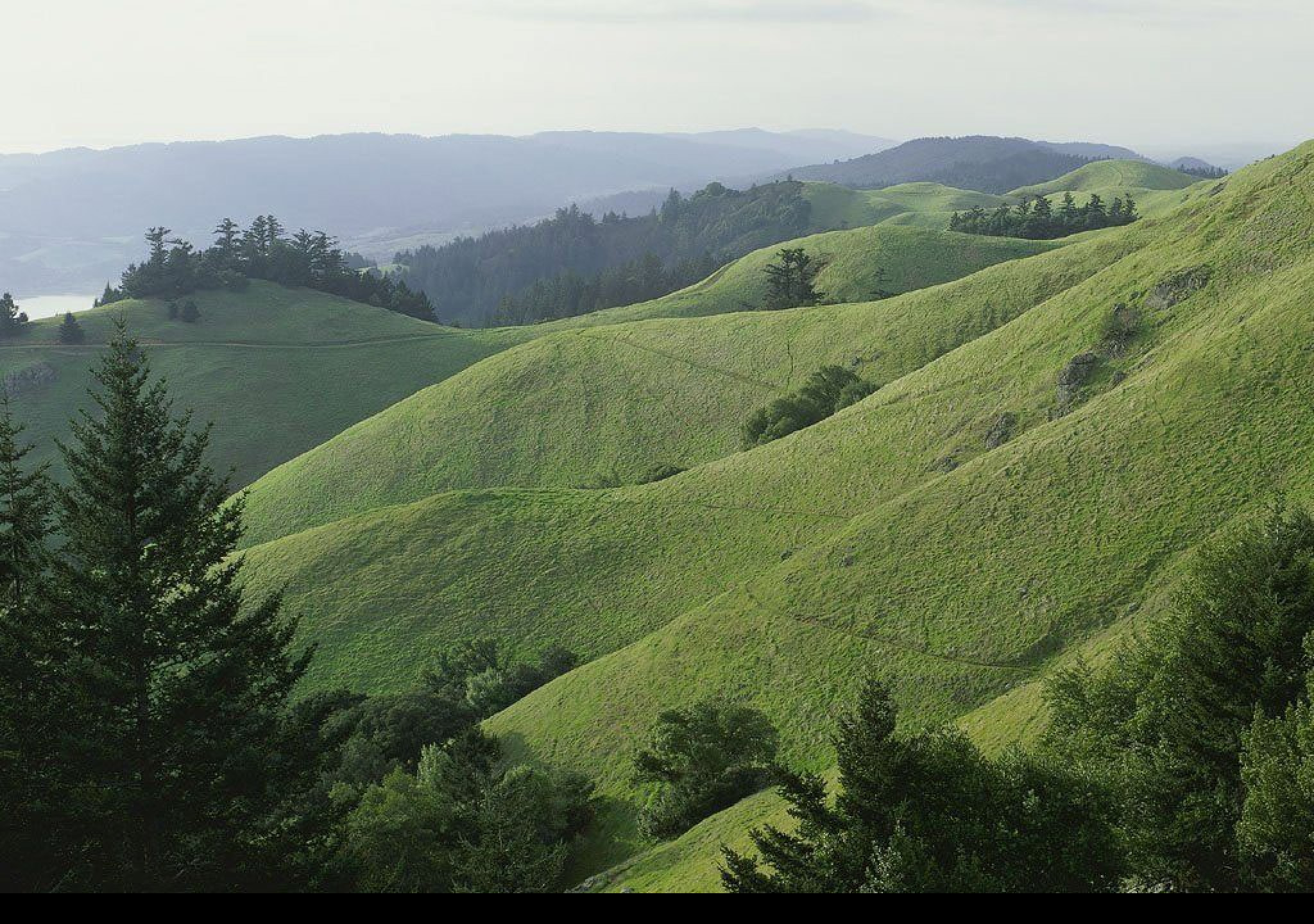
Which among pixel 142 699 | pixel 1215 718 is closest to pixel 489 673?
pixel 142 699

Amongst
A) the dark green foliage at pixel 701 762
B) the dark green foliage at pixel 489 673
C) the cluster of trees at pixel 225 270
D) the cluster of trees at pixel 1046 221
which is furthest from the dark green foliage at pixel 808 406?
the cluster of trees at pixel 225 270

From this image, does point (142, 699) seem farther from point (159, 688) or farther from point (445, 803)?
point (445, 803)

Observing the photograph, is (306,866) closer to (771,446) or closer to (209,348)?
(771,446)

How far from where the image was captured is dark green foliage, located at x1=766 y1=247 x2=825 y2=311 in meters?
138

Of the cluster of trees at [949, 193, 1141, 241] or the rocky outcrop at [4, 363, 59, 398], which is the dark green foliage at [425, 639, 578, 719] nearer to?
the rocky outcrop at [4, 363, 59, 398]

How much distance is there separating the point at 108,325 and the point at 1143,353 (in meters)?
161

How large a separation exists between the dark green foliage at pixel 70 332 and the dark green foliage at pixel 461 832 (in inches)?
5635

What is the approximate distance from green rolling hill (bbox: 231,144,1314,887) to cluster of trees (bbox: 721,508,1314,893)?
10.0 m

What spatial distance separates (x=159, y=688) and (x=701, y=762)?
21.6 m

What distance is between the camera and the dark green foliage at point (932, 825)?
745 inches

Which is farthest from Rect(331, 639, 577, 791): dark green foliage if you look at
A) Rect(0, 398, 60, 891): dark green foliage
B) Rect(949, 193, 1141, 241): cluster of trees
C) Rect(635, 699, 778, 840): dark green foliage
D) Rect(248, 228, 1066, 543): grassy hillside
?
Rect(949, 193, 1141, 241): cluster of trees

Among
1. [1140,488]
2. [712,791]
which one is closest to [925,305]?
[1140,488]

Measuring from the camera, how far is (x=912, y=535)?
5038 cm
